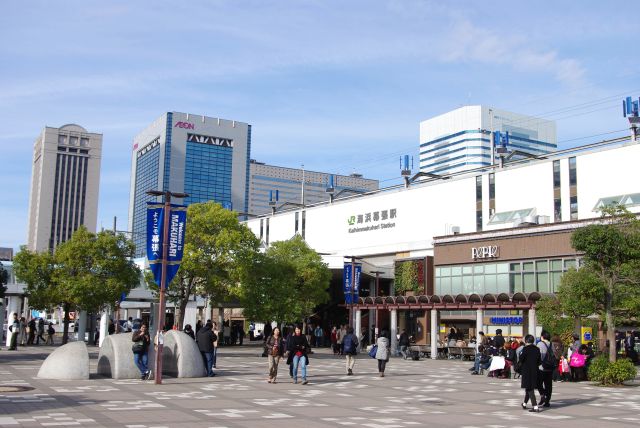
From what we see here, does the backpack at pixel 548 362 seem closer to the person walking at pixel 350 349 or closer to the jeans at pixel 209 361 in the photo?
the person walking at pixel 350 349

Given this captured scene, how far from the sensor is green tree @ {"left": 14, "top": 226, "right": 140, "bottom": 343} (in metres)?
33.7

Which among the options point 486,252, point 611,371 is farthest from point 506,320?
point 611,371

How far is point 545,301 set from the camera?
26.7m

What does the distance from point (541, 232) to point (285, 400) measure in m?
27.6

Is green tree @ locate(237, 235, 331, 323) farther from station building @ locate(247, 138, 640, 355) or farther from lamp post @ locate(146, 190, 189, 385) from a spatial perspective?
lamp post @ locate(146, 190, 189, 385)

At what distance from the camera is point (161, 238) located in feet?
66.9

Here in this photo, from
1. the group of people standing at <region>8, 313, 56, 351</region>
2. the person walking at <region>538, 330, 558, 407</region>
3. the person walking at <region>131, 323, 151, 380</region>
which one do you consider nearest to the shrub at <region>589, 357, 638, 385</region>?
the person walking at <region>538, 330, 558, 407</region>

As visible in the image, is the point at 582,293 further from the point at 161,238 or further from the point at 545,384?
the point at 161,238

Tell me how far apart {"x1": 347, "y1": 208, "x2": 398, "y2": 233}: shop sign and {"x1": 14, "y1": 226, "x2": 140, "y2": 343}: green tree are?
25930mm

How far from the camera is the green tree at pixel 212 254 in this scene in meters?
33.5

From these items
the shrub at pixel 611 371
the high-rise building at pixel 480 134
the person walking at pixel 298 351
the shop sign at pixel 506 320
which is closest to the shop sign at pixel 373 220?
the shop sign at pixel 506 320

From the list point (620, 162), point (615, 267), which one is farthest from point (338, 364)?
point (620, 162)

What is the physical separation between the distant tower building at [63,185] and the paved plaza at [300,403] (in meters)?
162

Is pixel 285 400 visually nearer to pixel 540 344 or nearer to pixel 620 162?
pixel 540 344
